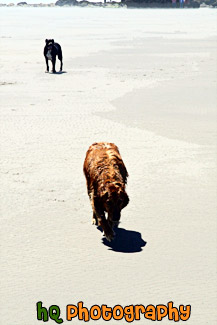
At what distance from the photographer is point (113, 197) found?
6.92m

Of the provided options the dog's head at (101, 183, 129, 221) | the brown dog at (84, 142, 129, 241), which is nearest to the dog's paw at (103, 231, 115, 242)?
the brown dog at (84, 142, 129, 241)

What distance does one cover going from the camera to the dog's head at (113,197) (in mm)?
6906

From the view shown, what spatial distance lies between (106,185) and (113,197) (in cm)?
16

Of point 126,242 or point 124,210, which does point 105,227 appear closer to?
point 126,242

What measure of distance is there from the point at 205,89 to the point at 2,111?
6.82 meters

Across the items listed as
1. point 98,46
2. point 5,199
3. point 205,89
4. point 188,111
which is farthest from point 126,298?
point 98,46

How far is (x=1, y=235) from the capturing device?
771cm

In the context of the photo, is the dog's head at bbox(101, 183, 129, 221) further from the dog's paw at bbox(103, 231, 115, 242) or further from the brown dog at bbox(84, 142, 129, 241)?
the dog's paw at bbox(103, 231, 115, 242)

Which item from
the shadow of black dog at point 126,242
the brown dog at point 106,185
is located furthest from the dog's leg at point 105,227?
the shadow of black dog at point 126,242

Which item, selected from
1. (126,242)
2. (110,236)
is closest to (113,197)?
(110,236)

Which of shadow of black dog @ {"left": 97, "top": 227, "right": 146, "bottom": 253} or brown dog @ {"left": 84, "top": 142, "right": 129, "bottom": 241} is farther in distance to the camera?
shadow of black dog @ {"left": 97, "top": 227, "right": 146, "bottom": 253}

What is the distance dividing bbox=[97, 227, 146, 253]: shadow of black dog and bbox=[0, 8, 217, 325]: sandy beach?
0.04ft

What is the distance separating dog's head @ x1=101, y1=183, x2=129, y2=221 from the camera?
22.7 ft

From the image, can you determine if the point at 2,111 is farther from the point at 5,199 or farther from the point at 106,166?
the point at 106,166
